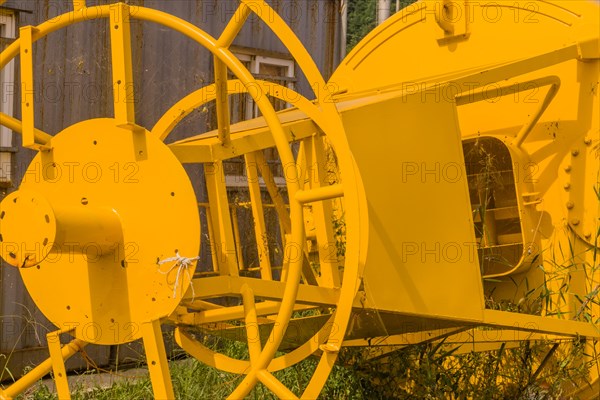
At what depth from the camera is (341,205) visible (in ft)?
15.8

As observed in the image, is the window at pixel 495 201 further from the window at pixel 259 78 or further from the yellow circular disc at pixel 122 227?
the window at pixel 259 78

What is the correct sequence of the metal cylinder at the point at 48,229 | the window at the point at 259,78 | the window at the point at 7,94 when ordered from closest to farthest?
the metal cylinder at the point at 48,229 → the window at the point at 7,94 → the window at the point at 259,78

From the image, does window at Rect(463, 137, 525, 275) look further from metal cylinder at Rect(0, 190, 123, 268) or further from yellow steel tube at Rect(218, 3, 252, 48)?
metal cylinder at Rect(0, 190, 123, 268)

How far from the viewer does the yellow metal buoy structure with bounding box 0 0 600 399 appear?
9.50 ft

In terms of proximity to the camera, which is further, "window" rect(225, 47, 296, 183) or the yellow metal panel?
"window" rect(225, 47, 296, 183)

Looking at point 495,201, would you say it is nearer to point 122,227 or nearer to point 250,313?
point 250,313

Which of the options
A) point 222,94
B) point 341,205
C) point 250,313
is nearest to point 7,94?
point 341,205

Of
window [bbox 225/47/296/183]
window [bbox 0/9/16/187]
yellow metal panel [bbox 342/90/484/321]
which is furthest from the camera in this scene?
window [bbox 225/47/296/183]

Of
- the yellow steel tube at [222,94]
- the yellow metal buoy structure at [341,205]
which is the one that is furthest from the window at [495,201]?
the yellow steel tube at [222,94]

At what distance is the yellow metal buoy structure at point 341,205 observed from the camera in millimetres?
2895

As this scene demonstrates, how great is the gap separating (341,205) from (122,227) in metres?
1.98

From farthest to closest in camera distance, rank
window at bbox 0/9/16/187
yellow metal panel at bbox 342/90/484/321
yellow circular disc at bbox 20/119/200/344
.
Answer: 1. window at bbox 0/9/16/187
2. yellow metal panel at bbox 342/90/484/321
3. yellow circular disc at bbox 20/119/200/344

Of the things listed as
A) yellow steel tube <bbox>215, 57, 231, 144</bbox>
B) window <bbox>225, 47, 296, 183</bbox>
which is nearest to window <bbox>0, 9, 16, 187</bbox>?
window <bbox>225, 47, 296, 183</bbox>

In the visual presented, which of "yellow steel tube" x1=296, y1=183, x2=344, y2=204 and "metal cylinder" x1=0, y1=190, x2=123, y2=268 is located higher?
"yellow steel tube" x1=296, y1=183, x2=344, y2=204
